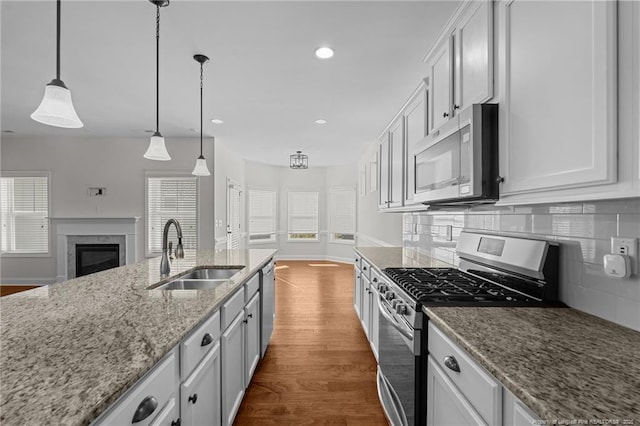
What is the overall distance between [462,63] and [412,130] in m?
1.03

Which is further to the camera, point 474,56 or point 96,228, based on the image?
point 96,228

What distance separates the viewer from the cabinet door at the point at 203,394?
1205 mm

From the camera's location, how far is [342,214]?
332 inches

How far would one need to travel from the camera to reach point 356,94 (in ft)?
11.4

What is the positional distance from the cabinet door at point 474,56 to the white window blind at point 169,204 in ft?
15.9

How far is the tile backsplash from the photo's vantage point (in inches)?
44.5

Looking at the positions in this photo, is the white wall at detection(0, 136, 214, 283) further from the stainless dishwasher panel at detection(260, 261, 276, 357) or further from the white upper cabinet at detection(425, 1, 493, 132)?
the white upper cabinet at detection(425, 1, 493, 132)

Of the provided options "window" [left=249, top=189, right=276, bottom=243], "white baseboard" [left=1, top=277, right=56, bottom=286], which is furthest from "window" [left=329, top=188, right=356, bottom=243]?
"white baseboard" [left=1, top=277, right=56, bottom=286]

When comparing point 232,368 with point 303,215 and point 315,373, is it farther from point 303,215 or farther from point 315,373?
point 303,215

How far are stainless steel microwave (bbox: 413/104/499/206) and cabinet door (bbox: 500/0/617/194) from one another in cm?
7

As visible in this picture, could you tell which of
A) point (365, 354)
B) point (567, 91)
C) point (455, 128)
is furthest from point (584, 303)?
point (365, 354)

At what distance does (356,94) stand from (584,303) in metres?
2.83

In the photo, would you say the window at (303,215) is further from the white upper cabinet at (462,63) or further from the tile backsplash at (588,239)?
the tile backsplash at (588,239)

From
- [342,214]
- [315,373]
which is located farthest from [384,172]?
[342,214]
